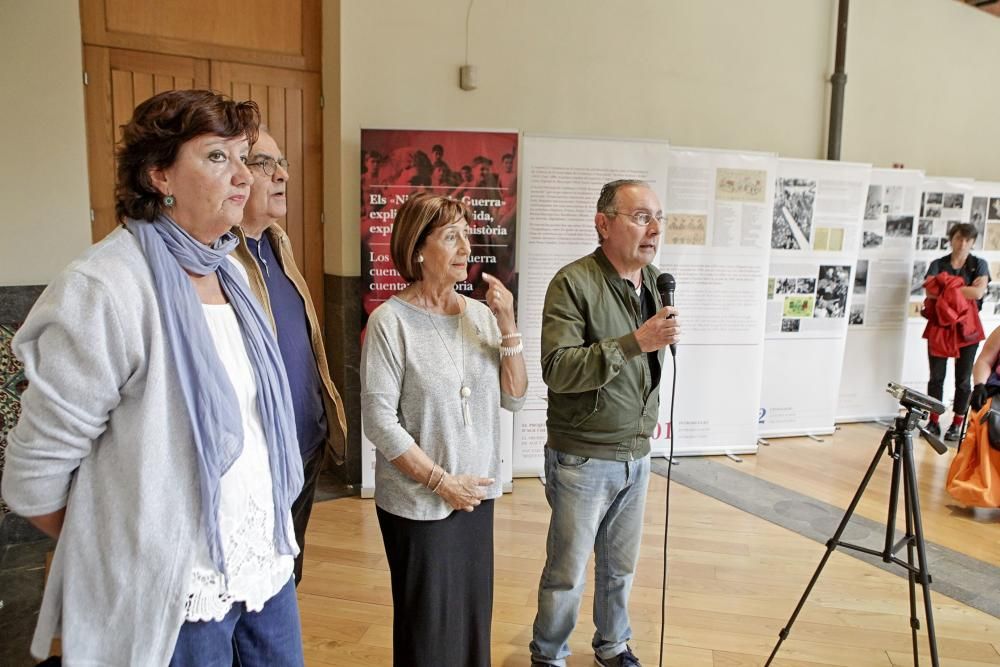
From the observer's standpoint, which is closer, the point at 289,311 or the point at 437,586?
the point at 437,586

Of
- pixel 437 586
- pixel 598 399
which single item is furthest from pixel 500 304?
pixel 437 586

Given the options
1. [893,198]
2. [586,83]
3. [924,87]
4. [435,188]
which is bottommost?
[435,188]

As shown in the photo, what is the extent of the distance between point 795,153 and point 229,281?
523 centimetres

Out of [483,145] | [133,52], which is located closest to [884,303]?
[483,145]

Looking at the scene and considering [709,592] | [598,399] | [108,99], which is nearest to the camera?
[598,399]

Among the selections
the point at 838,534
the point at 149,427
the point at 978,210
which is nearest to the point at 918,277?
the point at 978,210

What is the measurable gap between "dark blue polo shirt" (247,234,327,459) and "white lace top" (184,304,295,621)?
658mm

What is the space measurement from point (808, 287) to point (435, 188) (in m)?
3.14

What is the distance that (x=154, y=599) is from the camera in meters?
1.12

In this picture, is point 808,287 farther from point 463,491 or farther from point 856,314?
point 463,491

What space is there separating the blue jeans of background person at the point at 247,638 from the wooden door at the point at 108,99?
316cm

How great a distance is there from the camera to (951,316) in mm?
5438

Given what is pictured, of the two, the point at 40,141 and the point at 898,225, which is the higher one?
the point at 40,141

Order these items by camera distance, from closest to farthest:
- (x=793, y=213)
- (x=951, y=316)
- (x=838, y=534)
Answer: (x=838, y=534)
(x=793, y=213)
(x=951, y=316)
